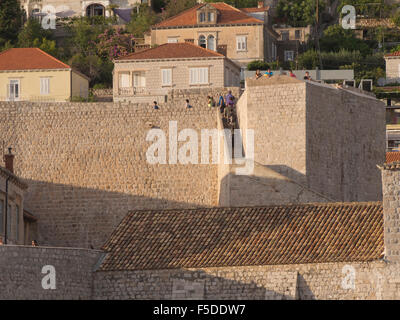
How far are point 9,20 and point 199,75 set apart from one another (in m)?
28.9

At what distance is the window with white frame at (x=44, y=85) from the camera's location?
67.6 m

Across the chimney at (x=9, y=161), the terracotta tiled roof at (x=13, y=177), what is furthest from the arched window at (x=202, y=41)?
the terracotta tiled roof at (x=13, y=177)

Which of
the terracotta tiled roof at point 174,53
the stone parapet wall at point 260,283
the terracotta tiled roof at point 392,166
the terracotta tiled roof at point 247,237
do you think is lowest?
the stone parapet wall at point 260,283

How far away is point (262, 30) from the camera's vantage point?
8406 cm

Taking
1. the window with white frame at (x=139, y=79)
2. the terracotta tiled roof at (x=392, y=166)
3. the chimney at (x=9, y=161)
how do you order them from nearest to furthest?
the terracotta tiled roof at (x=392, y=166) < the chimney at (x=9, y=161) < the window with white frame at (x=139, y=79)

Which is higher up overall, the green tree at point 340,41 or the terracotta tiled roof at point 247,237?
the green tree at point 340,41

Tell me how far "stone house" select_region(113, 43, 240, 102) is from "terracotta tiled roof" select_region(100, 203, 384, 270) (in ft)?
68.1

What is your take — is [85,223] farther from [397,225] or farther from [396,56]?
[396,56]

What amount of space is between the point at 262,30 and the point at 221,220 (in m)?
41.3

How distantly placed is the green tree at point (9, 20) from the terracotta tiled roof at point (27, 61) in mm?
19187

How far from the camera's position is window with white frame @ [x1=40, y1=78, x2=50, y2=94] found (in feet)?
222

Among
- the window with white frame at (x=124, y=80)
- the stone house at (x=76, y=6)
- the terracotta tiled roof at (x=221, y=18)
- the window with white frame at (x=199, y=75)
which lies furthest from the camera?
the stone house at (x=76, y=6)

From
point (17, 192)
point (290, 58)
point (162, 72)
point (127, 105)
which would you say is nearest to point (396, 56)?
point (290, 58)

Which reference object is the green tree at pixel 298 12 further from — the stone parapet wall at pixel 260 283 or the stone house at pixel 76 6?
the stone parapet wall at pixel 260 283
